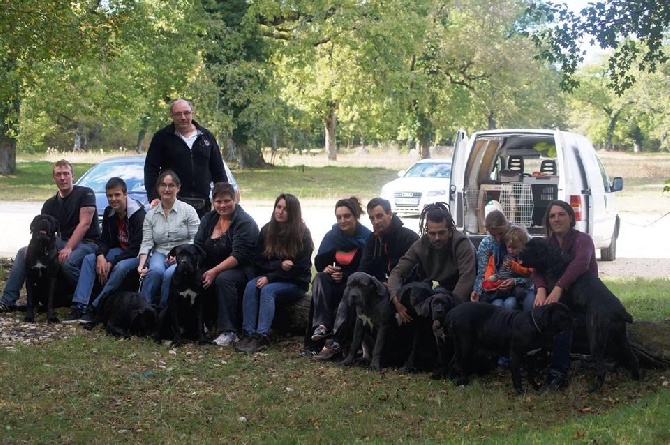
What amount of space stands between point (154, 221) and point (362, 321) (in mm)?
2638

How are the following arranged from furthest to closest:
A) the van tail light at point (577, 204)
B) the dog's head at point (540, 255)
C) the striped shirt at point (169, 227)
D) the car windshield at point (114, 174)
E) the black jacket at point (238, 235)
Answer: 1. the car windshield at point (114, 174)
2. the van tail light at point (577, 204)
3. the striped shirt at point (169, 227)
4. the black jacket at point (238, 235)
5. the dog's head at point (540, 255)

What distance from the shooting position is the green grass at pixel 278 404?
5457mm

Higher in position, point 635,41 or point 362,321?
point 635,41

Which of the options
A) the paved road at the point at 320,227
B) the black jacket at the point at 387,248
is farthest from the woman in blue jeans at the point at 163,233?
the paved road at the point at 320,227

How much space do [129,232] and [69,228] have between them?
2.34 feet

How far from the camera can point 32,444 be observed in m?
5.27

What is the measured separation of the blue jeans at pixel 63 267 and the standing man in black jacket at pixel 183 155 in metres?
0.90

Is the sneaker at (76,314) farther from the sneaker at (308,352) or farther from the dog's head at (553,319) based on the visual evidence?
the dog's head at (553,319)

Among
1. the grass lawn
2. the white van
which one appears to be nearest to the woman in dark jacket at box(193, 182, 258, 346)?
the grass lawn

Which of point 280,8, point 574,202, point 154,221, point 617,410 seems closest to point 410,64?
point 280,8

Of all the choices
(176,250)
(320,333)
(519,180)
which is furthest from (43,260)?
(519,180)

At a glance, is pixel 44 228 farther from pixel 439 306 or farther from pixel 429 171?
pixel 429 171

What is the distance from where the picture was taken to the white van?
12.1 meters

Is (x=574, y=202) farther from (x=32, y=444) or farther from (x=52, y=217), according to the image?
(x=32, y=444)
